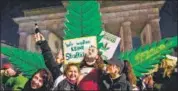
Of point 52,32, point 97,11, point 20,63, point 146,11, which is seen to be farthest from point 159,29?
point 20,63

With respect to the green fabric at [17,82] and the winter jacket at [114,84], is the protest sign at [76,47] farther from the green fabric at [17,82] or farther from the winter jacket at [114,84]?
the green fabric at [17,82]

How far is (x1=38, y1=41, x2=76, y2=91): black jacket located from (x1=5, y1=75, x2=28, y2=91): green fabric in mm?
407

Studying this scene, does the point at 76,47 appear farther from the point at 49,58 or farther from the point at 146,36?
the point at 146,36

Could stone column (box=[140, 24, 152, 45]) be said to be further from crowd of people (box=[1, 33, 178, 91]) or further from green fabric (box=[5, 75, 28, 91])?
green fabric (box=[5, 75, 28, 91])

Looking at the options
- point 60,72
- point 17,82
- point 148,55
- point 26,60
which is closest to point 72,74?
point 60,72

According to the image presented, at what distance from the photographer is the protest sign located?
4.38 m

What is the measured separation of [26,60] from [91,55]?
2.71ft

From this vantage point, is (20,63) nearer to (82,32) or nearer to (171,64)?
(82,32)

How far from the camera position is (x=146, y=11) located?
4449mm

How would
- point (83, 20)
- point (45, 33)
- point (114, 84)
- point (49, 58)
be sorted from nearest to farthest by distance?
point (114, 84), point (49, 58), point (83, 20), point (45, 33)

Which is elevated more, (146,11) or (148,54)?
(146,11)

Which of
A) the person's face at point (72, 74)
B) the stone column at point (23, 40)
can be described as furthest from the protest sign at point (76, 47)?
the stone column at point (23, 40)

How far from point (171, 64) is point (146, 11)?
72 centimetres

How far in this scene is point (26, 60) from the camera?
14.7 feet
